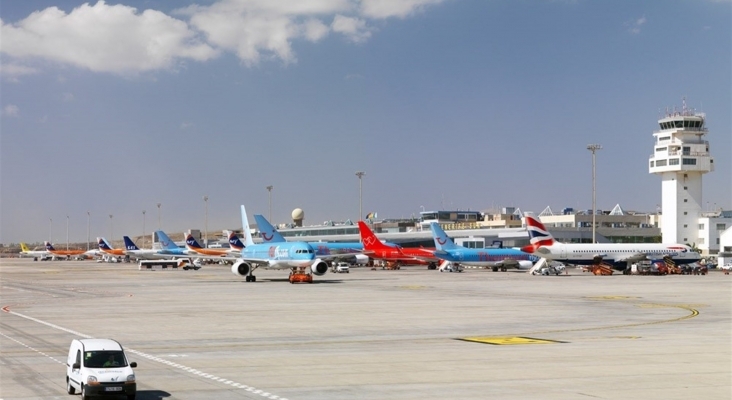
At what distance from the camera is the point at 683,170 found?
149500 mm

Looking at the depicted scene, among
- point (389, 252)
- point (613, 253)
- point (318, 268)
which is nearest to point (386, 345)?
point (318, 268)

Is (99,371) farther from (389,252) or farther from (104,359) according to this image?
(389,252)

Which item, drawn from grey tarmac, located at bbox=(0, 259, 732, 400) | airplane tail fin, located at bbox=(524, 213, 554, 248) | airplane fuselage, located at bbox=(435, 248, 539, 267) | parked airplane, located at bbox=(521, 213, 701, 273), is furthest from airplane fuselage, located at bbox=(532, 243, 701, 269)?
grey tarmac, located at bbox=(0, 259, 732, 400)

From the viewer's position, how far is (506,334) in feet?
120

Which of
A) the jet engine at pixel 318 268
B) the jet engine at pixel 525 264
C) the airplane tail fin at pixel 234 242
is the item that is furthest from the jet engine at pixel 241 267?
the jet engine at pixel 525 264

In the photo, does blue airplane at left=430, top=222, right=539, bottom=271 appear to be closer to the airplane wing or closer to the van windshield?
the airplane wing

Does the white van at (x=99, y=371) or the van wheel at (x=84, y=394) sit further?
the van wheel at (x=84, y=394)

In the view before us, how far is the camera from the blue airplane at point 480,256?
125 metres

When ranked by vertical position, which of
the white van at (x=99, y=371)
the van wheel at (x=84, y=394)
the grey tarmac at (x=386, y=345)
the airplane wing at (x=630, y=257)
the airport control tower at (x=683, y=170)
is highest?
the airport control tower at (x=683, y=170)

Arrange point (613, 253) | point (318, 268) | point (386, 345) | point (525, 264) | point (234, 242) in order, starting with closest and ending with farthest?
1. point (386, 345)
2. point (318, 268)
3. point (613, 253)
4. point (234, 242)
5. point (525, 264)

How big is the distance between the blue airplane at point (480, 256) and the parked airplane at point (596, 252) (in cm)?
1022

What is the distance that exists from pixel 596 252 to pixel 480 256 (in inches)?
706

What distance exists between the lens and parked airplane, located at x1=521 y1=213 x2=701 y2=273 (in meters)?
113

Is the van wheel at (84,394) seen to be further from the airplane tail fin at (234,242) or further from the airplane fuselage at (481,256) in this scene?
the airplane fuselage at (481,256)
